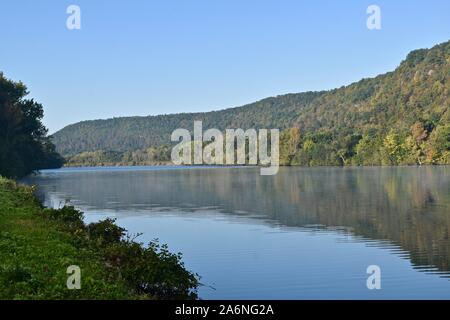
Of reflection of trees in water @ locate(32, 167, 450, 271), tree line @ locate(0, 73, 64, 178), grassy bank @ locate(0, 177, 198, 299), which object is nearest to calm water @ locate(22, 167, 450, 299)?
reflection of trees in water @ locate(32, 167, 450, 271)

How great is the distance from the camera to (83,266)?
60.3 ft

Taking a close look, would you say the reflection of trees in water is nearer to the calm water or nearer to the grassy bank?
the calm water

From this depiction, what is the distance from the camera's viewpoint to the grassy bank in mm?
15430

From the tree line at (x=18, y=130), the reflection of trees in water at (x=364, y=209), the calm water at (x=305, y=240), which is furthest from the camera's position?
the tree line at (x=18, y=130)

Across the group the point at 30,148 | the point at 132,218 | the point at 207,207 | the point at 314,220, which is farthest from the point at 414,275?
the point at 30,148

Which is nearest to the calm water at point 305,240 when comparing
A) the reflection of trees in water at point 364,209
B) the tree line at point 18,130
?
the reflection of trees in water at point 364,209

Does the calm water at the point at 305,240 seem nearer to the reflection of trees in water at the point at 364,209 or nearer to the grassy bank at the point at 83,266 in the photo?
the reflection of trees in water at the point at 364,209

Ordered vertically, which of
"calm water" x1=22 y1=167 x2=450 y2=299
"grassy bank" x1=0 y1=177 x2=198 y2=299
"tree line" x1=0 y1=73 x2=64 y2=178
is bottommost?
"calm water" x1=22 y1=167 x2=450 y2=299

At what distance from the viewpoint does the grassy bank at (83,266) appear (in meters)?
15.4

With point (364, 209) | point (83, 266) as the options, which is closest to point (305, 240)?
point (83, 266)

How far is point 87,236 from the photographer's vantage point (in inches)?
1006

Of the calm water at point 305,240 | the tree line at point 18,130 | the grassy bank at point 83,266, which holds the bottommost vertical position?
the calm water at point 305,240

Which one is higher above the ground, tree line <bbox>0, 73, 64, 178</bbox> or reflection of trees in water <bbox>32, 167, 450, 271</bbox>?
tree line <bbox>0, 73, 64, 178</bbox>
